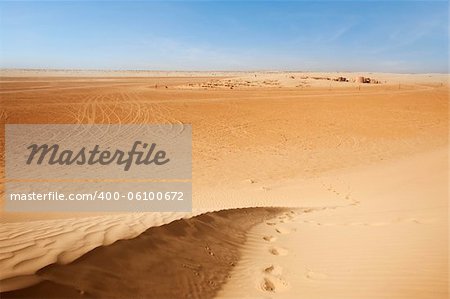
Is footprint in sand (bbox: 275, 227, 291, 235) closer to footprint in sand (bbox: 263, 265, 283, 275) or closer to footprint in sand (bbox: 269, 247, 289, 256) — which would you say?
footprint in sand (bbox: 269, 247, 289, 256)

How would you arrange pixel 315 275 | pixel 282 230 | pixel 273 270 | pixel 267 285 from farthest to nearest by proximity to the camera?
1. pixel 282 230
2. pixel 273 270
3. pixel 315 275
4. pixel 267 285

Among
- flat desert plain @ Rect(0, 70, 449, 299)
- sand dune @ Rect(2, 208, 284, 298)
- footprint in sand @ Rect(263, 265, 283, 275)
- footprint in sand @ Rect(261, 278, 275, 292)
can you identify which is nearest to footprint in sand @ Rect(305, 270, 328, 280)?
flat desert plain @ Rect(0, 70, 449, 299)

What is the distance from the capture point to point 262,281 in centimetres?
418

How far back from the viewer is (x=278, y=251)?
5090mm

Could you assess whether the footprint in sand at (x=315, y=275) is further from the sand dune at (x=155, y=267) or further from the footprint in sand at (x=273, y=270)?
the sand dune at (x=155, y=267)

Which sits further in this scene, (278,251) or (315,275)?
(278,251)

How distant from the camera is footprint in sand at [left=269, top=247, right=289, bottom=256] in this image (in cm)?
501

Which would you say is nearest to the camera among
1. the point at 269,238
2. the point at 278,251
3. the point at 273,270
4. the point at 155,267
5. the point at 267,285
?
the point at 155,267

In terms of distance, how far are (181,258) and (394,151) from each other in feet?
39.5

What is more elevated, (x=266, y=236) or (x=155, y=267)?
(x=155, y=267)

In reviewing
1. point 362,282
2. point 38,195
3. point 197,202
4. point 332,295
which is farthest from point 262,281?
point 38,195

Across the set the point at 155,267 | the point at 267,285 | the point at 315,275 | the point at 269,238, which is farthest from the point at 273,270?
the point at 155,267

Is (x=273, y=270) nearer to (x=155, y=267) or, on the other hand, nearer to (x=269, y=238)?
(x=269, y=238)

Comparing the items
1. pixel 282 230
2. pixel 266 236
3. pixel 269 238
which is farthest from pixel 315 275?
pixel 282 230
